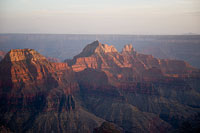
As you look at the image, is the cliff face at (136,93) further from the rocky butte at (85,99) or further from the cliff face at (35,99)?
the cliff face at (35,99)

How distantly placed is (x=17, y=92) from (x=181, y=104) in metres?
48.5

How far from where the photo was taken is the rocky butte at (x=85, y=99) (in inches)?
2447

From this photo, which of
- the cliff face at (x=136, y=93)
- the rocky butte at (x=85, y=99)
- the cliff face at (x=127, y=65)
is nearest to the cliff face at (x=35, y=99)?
the rocky butte at (x=85, y=99)

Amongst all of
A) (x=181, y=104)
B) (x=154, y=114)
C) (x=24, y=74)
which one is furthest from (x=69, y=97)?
(x=181, y=104)

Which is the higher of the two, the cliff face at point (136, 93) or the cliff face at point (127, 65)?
the cliff face at point (127, 65)

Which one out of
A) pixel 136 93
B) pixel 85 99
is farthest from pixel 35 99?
pixel 136 93

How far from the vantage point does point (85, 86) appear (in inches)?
3327

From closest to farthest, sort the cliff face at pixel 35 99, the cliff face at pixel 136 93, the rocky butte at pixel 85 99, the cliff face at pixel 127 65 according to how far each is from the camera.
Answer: the cliff face at pixel 35 99 < the rocky butte at pixel 85 99 < the cliff face at pixel 136 93 < the cliff face at pixel 127 65

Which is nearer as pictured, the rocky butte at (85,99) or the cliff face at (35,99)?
the cliff face at (35,99)

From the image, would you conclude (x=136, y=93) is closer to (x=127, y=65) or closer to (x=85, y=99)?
(x=85, y=99)

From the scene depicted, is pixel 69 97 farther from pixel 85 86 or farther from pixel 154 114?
pixel 154 114

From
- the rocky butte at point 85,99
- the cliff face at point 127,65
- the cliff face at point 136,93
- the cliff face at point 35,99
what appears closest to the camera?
the cliff face at point 35,99

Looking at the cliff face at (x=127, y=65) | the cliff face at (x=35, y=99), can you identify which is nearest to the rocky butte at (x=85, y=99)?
the cliff face at (x=35, y=99)

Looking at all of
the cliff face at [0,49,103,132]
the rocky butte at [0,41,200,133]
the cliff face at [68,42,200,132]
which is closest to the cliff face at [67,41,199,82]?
the cliff face at [68,42,200,132]
